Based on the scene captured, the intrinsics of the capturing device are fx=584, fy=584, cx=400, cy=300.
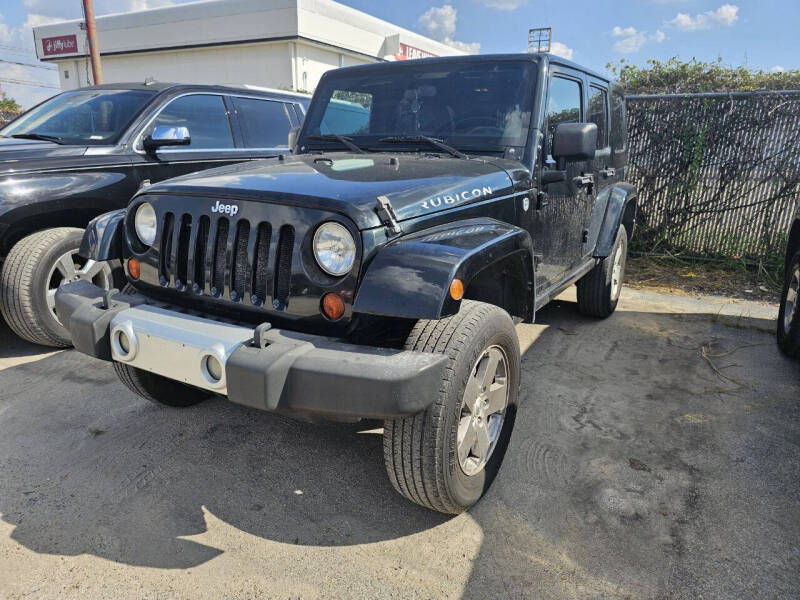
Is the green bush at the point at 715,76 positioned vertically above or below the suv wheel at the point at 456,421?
above

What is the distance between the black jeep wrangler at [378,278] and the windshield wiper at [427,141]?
1 cm

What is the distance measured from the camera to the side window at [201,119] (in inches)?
184

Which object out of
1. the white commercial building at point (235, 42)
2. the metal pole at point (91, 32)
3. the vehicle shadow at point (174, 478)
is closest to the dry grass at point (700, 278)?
the vehicle shadow at point (174, 478)

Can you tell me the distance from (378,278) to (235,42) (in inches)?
792

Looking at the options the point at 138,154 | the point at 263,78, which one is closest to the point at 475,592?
the point at 138,154

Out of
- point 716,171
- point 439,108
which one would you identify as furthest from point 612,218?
point 716,171

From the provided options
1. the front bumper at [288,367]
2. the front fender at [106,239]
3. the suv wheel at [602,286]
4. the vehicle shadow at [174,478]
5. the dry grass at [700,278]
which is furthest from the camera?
the dry grass at [700,278]

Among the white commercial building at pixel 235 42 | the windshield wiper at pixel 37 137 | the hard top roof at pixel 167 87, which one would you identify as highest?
the white commercial building at pixel 235 42

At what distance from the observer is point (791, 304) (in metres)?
4.32

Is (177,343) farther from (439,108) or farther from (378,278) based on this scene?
(439,108)

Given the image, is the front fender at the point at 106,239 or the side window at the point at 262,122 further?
the side window at the point at 262,122

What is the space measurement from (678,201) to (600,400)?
482cm

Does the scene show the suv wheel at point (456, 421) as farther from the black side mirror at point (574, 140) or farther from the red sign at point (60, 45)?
the red sign at point (60, 45)

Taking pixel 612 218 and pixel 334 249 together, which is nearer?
pixel 334 249
